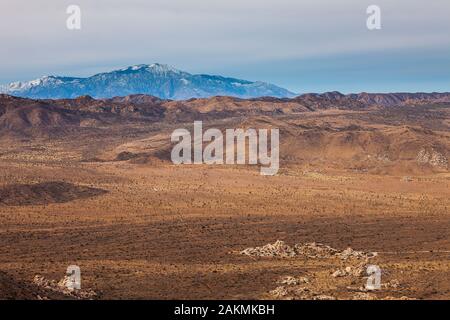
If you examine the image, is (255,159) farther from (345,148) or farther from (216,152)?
(345,148)

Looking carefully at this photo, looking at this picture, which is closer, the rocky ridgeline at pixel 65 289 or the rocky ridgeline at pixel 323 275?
the rocky ridgeline at pixel 65 289

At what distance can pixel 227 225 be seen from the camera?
4256 centimetres

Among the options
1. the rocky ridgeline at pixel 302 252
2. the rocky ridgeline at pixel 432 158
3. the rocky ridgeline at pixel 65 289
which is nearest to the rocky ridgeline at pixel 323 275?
the rocky ridgeline at pixel 302 252

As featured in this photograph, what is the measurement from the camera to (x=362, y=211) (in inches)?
1928

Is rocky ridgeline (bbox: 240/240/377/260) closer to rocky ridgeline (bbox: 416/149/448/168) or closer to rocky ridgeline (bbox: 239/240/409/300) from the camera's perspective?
rocky ridgeline (bbox: 239/240/409/300)

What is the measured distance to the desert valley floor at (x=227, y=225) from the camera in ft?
90.3

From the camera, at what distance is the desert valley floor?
27.5 m

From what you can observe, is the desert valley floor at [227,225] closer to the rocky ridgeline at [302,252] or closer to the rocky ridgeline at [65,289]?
the rocky ridgeline at [302,252]

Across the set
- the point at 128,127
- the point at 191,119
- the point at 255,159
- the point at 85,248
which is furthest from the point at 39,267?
the point at 191,119

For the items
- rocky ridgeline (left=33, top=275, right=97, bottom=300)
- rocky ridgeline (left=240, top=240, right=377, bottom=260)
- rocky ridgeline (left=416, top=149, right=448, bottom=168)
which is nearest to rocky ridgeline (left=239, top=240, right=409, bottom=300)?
rocky ridgeline (left=240, top=240, right=377, bottom=260)

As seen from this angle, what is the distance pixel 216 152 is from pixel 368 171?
2243 centimetres

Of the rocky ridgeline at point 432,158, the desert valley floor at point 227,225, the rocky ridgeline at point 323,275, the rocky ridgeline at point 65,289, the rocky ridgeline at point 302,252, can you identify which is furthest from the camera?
the rocky ridgeline at point 432,158

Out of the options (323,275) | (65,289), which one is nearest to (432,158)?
(323,275)

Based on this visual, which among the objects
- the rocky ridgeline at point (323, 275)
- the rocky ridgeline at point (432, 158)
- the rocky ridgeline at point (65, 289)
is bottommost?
the rocky ridgeline at point (323, 275)
